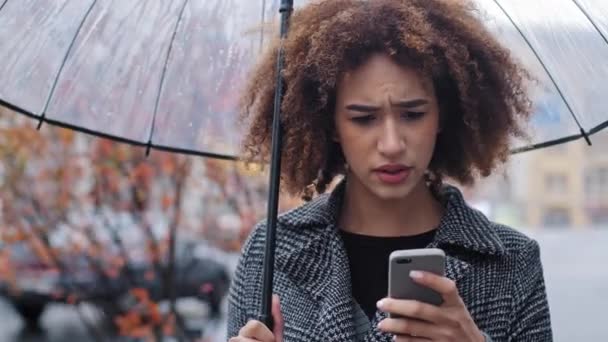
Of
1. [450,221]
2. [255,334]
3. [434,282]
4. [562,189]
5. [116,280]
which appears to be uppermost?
[562,189]

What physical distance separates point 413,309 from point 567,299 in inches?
332

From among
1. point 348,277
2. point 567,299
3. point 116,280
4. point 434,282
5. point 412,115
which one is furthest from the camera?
point 567,299

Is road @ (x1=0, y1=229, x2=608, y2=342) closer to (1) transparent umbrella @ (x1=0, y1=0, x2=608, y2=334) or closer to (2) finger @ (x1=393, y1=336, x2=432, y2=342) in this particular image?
(1) transparent umbrella @ (x1=0, y1=0, x2=608, y2=334)

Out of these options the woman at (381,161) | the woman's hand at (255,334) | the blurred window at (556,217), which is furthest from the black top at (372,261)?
the blurred window at (556,217)

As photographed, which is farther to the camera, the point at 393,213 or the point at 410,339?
the point at 393,213

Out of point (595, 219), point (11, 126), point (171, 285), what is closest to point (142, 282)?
point (171, 285)

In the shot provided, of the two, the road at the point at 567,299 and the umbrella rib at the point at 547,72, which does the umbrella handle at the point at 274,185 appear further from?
the road at the point at 567,299

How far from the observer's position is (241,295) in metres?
1.93

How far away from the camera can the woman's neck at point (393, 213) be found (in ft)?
6.12

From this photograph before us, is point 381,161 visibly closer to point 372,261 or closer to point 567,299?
point 372,261

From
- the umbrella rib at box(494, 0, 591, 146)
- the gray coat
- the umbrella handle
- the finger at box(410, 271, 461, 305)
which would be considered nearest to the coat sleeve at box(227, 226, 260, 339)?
the gray coat

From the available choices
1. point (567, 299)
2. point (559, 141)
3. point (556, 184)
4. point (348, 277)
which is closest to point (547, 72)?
point (559, 141)

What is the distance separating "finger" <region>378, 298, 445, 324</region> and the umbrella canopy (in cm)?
70

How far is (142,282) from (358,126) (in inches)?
133
